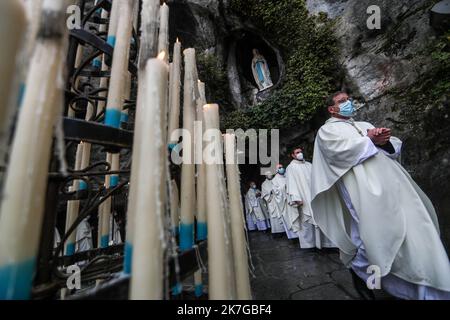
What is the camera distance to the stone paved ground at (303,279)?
190cm

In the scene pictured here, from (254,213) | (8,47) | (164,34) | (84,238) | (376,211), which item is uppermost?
(164,34)

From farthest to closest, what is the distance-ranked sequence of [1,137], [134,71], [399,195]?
[399,195] < [134,71] < [1,137]

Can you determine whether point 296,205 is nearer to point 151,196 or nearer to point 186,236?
point 186,236

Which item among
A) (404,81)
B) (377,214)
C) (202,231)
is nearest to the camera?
(202,231)

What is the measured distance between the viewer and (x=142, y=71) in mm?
687

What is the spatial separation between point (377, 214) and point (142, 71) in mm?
1854

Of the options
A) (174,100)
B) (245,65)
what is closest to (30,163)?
(174,100)

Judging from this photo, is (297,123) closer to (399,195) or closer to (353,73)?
(353,73)

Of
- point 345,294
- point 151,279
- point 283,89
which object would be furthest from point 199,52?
point 151,279

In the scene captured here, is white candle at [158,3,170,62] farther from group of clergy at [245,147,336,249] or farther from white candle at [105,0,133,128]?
group of clergy at [245,147,336,249]

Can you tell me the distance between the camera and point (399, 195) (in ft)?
5.93

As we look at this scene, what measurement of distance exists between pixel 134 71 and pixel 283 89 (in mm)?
7354

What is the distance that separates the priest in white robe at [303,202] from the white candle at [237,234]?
3.15m
